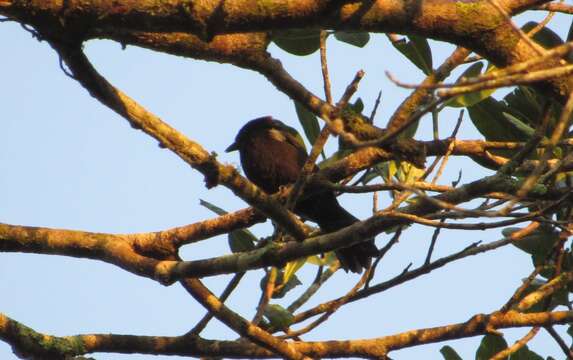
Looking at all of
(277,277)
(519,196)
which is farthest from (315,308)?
(519,196)

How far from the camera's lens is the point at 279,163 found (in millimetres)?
5887

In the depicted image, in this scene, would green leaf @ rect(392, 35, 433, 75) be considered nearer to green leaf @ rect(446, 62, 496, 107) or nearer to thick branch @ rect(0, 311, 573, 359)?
green leaf @ rect(446, 62, 496, 107)

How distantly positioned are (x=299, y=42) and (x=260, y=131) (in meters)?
2.35

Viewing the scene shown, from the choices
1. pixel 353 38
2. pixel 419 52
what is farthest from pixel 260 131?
pixel 419 52

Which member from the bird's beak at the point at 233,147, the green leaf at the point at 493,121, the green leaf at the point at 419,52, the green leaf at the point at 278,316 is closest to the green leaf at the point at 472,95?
the green leaf at the point at 493,121

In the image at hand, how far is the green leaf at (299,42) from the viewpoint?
4.04 m

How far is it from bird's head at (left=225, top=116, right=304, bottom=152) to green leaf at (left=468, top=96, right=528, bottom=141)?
2.19 metres

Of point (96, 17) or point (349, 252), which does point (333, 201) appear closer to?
point (349, 252)

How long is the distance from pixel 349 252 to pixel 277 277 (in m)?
0.49

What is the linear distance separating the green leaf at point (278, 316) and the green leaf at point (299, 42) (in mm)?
1256

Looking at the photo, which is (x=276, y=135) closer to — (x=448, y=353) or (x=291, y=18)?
(x=448, y=353)

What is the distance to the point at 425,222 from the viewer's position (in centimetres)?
263

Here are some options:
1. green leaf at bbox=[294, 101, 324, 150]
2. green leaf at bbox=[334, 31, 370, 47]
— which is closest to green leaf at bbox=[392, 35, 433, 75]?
green leaf at bbox=[334, 31, 370, 47]

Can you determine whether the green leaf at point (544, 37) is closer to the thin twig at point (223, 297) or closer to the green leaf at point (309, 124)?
the green leaf at point (309, 124)
